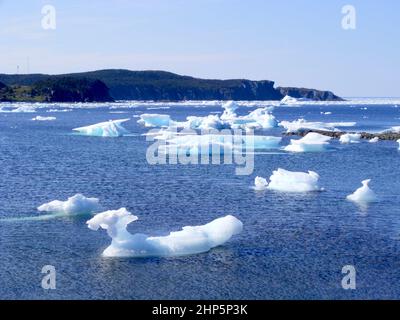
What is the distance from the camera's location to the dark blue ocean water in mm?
14101

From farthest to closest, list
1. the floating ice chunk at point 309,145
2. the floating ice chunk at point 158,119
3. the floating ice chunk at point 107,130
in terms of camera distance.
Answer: the floating ice chunk at point 158,119, the floating ice chunk at point 107,130, the floating ice chunk at point 309,145

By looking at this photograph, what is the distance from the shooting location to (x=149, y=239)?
16.0m

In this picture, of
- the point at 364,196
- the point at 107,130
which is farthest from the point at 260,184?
the point at 107,130

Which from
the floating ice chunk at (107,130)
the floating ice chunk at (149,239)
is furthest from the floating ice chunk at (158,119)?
the floating ice chunk at (149,239)

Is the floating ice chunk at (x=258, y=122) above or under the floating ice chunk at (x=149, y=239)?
above

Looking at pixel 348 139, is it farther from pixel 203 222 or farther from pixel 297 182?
pixel 203 222

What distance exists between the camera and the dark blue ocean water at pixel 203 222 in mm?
14101

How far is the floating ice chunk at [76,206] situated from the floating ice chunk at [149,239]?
13.3 ft

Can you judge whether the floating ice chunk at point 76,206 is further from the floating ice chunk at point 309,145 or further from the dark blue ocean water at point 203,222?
the floating ice chunk at point 309,145

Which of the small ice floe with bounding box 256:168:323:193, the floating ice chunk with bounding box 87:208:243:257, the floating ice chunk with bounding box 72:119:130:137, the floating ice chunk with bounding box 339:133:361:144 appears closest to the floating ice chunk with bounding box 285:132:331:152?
the floating ice chunk with bounding box 339:133:361:144

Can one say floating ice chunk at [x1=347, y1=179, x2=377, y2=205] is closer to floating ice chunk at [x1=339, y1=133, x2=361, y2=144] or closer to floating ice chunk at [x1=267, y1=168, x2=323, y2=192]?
floating ice chunk at [x1=267, y1=168, x2=323, y2=192]

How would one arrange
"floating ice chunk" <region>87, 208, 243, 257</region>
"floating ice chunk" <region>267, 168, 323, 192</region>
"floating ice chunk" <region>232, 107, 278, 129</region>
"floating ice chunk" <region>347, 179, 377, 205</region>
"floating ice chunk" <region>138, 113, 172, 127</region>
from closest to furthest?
"floating ice chunk" <region>87, 208, 243, 257</region>
"floating ice chunk" <region>347, 179, 377, 205</region>
"floating ice chunk" <region>267, 168, 323, 192</region>
"floating ice chunk" <region>138, 113, 172, 127</region>
"floating ice chunk" <region>232, 107, 278, 129</region>

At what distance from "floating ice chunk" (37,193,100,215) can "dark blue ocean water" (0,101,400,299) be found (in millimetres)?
490
